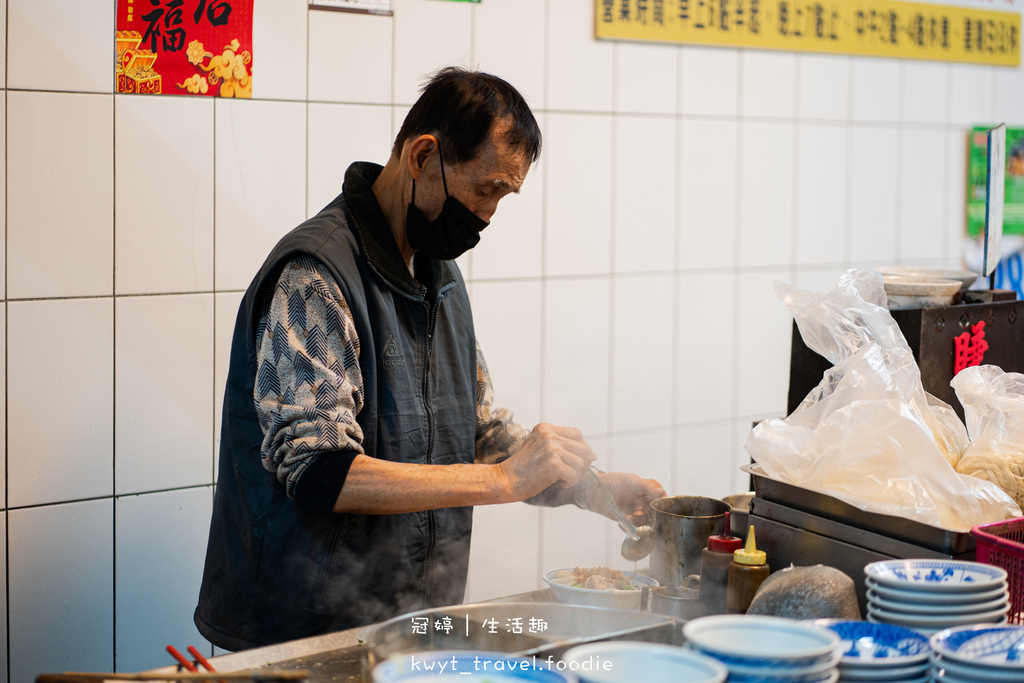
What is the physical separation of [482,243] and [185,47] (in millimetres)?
1010

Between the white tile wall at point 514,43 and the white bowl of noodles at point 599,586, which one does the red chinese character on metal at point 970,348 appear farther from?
the white tile wall at point 514,43

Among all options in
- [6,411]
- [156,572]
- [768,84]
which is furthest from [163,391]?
[768,84]

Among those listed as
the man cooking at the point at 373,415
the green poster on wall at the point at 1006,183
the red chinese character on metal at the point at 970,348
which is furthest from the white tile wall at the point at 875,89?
the man cooking at the point at 373,415

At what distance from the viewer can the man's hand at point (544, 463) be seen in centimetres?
155

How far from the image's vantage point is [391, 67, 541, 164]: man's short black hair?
172 cm

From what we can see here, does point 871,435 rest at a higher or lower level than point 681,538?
higher

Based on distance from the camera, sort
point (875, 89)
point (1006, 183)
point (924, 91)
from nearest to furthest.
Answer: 1. point (875, 89)
2. point (924, 91)
3. point (1006, 183)

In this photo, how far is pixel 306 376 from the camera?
4.91 feet

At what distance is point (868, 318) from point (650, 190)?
62.6 inches

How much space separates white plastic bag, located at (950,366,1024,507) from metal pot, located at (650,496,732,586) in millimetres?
434

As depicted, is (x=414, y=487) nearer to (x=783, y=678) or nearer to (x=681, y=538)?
(x=681, y=538)

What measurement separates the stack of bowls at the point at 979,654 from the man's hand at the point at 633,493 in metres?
0.74

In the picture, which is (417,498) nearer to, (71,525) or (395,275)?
(395,275)

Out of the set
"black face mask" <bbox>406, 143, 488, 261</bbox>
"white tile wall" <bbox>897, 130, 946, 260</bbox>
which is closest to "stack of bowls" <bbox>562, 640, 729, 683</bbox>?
"black face mask" <bbox>406, 143, 488, 261</bbox>
